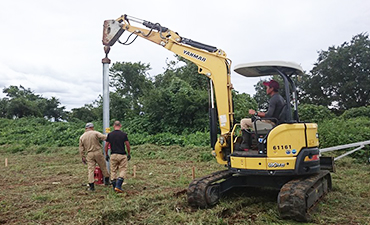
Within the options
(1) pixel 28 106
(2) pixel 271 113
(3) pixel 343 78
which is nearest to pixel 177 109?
(2) pixel 271 113

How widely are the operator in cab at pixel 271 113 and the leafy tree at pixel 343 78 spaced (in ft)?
96.0

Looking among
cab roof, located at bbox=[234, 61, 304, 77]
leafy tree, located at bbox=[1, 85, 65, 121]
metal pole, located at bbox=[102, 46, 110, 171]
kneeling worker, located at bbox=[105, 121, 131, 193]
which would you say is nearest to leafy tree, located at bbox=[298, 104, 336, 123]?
cab roof, located at bbox=[234, 61, 304, 77]

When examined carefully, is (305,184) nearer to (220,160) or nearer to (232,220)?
(232,220)

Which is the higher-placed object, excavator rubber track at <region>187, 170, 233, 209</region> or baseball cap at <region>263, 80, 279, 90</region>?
baseball cap at <region>263, 80, 279, 90</region>

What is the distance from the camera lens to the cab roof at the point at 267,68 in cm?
575

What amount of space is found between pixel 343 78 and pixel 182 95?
21.2m

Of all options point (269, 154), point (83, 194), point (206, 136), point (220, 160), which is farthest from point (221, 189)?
point (206, 136)

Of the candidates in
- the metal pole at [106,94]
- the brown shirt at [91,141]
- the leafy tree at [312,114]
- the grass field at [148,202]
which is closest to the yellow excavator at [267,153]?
the grass field at [148,202]

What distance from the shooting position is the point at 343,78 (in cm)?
3241

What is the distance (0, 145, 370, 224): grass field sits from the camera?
496 cm

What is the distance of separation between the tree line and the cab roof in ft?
27.5

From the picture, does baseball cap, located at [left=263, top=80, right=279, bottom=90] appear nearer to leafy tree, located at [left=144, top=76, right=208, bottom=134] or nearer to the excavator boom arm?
the excavator boom arm

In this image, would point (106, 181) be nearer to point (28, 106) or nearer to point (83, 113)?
point (83, 113)

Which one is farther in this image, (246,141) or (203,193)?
(246,141)
